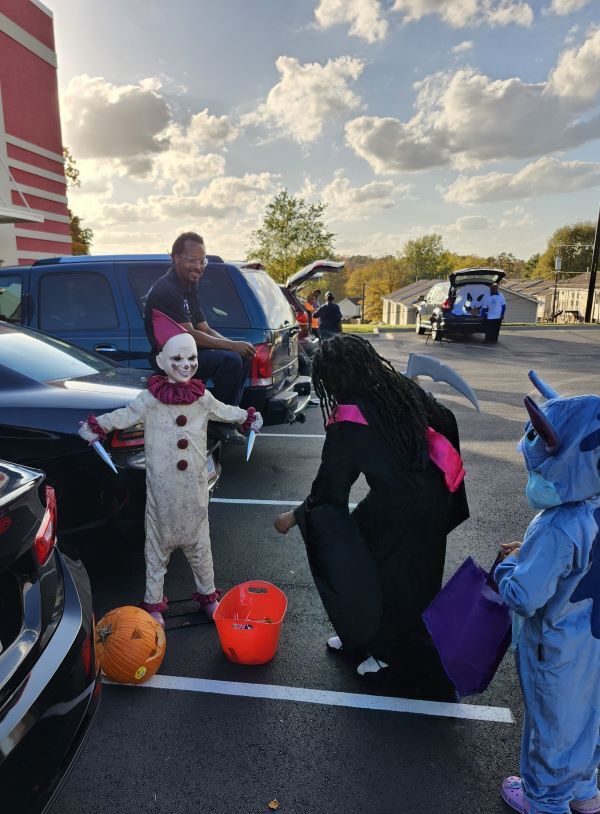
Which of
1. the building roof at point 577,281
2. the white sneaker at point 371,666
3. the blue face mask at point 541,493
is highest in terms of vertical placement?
the building roof at point 577,281

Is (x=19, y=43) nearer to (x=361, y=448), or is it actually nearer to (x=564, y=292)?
(x=361, y=448)

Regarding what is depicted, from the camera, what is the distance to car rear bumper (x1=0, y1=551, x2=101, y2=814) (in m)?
1.44

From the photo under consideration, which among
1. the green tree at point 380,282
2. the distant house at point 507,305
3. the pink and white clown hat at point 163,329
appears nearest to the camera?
the pink and white clown hat at point 163,329

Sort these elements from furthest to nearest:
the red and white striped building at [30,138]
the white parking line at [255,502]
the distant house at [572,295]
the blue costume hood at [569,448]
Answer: the distant house at [572,295] < the red and white striped building at [30,138] < the white parking line at [255,502] < the blue costume hood at [569,448]

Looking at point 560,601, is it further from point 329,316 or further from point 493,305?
point 493,305

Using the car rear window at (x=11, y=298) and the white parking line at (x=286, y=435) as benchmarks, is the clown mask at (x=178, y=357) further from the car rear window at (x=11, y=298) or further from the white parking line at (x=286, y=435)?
the white parking line at (x=286, y=435)

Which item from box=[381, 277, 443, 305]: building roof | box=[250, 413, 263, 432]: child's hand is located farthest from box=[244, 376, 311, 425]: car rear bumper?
box=[381, 277, 443, 305]: building roof

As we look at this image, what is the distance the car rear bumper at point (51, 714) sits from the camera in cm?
144

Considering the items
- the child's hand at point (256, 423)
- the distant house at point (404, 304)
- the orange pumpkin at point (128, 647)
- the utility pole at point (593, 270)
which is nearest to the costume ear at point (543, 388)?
the child's hand at point (256, 423)

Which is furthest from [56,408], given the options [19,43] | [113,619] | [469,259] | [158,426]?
[469,259]

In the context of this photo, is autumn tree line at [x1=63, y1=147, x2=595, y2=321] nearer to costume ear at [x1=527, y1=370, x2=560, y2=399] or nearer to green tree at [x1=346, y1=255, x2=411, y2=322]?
green tree at [x1=346, y1=255, x2=411, y2=322]

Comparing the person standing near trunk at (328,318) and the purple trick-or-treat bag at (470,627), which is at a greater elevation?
the person standing near trunk at (328,318)

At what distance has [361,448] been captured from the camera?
2.23 m

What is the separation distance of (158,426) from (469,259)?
117 m
